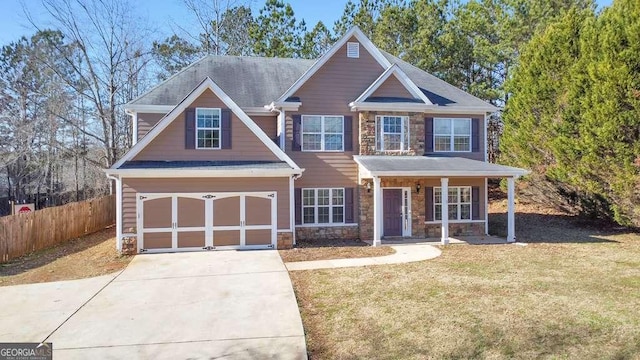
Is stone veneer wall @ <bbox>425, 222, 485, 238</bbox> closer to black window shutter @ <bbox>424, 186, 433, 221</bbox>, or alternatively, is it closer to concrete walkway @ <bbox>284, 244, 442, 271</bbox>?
black window shutter @ <bbox>424, 186, 433, 221</bbox>

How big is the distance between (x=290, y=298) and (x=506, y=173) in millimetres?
10053

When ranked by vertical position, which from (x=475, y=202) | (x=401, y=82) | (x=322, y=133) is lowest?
(x=475, y=202)

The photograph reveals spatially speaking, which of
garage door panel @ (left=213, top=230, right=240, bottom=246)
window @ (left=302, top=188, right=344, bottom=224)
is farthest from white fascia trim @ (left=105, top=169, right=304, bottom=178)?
window @ (left=302, top=188, right=344, bottom=224)

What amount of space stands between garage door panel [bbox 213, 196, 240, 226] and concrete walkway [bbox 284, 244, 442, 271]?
3057 mm

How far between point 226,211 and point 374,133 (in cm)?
637

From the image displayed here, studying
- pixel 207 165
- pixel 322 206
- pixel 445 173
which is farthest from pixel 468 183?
pixel 207 165

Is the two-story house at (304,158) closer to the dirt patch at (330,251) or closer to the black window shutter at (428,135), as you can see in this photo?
the black window shutter at (428,135)

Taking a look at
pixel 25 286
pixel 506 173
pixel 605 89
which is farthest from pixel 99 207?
pixel 605 89

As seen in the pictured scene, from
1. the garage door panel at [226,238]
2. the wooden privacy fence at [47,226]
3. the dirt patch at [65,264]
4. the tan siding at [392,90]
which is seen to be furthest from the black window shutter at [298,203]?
the wooden privacy fence at [47,226]

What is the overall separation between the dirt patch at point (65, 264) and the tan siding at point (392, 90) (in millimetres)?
10562

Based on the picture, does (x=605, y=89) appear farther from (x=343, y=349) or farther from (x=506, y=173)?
(x=343, y=349)

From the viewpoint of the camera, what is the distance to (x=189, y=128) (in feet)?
44.5

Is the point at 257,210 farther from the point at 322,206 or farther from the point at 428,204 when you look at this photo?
the point at 428,204

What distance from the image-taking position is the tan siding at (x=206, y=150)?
1337 cm
